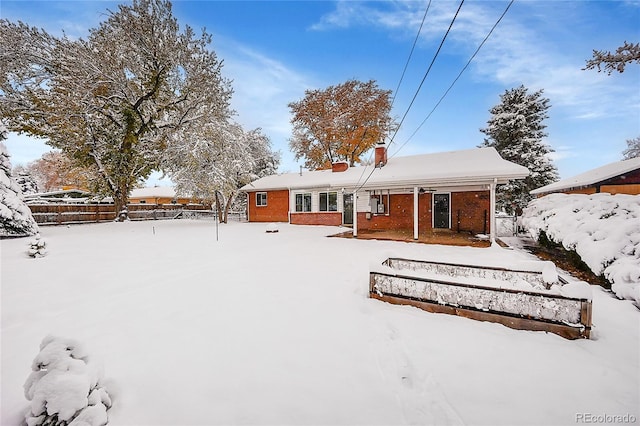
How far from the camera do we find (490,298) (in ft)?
11.6

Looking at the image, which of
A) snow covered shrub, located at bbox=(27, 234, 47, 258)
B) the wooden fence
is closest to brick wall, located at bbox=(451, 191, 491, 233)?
snow covered shrub, located at bbox=(27, 234, 47, 258)

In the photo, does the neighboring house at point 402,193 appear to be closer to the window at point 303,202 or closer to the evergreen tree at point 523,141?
the window at point 303,202

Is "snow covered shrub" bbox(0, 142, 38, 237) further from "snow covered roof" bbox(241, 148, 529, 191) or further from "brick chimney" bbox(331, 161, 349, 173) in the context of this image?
"brick chimney" bbox(331, 161, 349, 173)

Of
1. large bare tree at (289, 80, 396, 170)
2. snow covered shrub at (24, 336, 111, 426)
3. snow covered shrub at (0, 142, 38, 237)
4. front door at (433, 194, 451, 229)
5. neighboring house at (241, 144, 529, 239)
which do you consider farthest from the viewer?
large bare tree at (289, 80, 396, 170)

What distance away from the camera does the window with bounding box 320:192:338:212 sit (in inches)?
637

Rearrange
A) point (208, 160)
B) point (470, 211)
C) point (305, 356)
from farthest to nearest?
point (208, 160)
point (470, 211)
point (305, 356)

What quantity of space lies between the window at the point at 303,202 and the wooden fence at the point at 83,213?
40.8 feet

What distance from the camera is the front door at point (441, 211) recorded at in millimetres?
13008

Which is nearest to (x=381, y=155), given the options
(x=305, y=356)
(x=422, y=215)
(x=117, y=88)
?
(x=422, y=215)

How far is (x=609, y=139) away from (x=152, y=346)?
1464 centimetres

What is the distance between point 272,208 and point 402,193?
962 centimetres

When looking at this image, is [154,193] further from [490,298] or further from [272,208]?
[490,298]

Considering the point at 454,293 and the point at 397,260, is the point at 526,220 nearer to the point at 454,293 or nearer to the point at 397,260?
the point at 397,260

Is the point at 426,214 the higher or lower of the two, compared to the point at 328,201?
lower
